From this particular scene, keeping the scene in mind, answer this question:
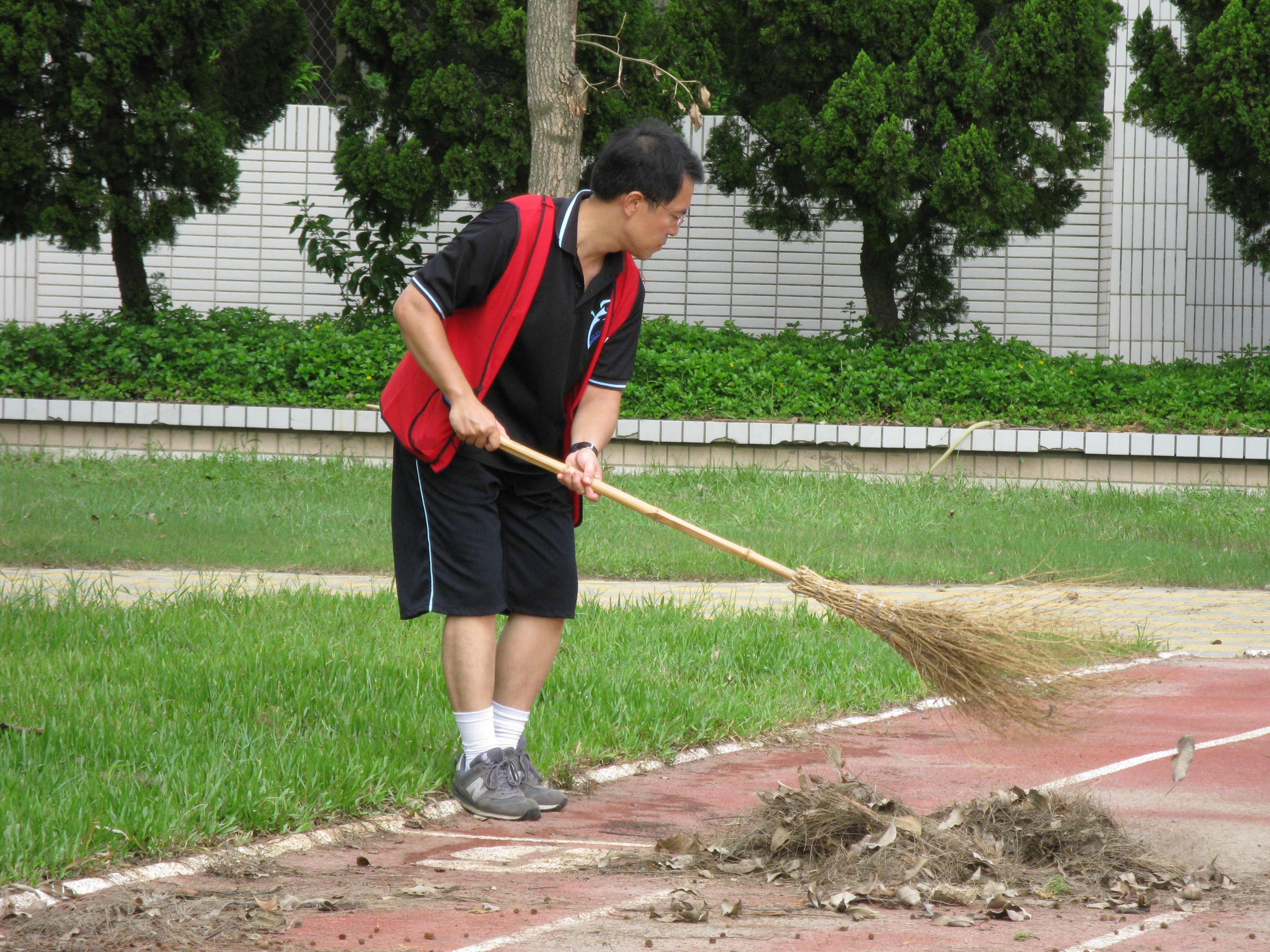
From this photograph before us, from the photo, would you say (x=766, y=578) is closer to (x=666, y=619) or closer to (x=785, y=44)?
(x=666, y=619)

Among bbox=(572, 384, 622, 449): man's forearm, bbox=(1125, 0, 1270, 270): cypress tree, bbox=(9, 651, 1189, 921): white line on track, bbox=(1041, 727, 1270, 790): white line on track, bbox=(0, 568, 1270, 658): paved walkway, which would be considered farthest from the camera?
bbox=(1125, 0, 1270, 270): cypress tree

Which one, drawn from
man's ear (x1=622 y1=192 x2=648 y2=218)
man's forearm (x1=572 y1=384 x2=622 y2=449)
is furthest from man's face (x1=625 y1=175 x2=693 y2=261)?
man's forearm (x1=572 y1=384 x2=622 y2=449)

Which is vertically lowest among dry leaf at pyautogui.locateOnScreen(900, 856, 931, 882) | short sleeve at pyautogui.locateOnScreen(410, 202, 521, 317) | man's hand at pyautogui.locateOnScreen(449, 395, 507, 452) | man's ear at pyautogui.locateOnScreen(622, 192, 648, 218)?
dry leaf at pyautogui.locateOnScreen(900, 856, 931, 882)

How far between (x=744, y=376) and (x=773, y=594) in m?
4.13

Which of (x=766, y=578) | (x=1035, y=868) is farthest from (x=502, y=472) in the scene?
(x=766, y=578)

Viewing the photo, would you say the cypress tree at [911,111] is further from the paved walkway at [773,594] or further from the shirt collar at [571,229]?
the shirt collar at [571,229]

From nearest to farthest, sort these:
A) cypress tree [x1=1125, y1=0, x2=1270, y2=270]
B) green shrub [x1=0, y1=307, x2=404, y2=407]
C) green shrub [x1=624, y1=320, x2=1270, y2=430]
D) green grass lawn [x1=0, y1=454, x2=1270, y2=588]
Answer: green grass lawn [x1=0, y1=454, x2=1270, y2=588] → cypress tree [x1=1125, y1=0, x2=1270, y2=270] → green shrub [x1=624, y1=320, x2=1270, y2=430] → green shrub [x1=0, y1=307, x2=404, y2=407]

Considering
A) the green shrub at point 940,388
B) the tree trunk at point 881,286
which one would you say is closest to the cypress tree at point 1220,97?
the green shrub at point 940,388

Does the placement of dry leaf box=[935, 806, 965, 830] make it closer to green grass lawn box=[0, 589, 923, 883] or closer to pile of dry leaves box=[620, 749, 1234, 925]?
pile of dry leaves box=[620, 749, 1234, 925]

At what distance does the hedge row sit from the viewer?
35.6ft

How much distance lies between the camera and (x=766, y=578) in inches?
313

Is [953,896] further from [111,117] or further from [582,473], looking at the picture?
[111,117]

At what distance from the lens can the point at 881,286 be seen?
1209 cm

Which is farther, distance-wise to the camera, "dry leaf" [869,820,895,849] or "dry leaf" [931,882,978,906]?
"dry leaf" [869,820,895,849]
